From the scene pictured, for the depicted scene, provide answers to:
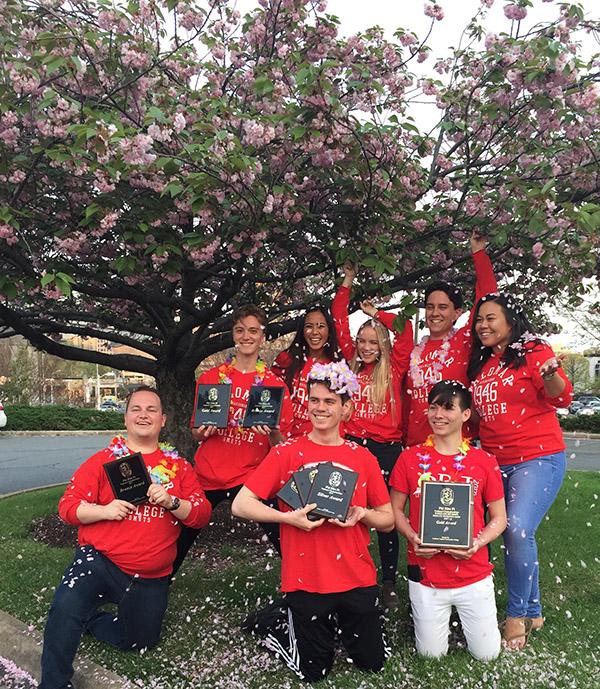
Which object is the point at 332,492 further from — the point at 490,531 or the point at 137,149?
the point at 137,149

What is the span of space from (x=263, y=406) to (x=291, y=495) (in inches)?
34.0

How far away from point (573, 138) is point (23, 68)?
3499 mm

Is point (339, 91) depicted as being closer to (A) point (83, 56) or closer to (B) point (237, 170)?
(B) point (237, 170)

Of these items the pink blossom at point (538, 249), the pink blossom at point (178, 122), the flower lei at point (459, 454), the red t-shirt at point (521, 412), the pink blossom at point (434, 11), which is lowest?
the flower lei at point (459, 454)

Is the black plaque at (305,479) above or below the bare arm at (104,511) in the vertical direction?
above

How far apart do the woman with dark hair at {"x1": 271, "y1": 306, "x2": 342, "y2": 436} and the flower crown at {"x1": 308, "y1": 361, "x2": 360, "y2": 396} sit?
0.87m

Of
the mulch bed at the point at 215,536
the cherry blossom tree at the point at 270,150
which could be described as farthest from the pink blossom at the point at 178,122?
the mulch bed at the point at 215,536

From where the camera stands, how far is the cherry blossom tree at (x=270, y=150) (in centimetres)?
353

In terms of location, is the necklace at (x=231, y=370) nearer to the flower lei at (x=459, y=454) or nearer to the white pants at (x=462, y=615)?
the flower lei at (x=459, y=454)

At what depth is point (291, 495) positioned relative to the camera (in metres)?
3.04

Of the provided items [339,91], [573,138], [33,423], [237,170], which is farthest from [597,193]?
[33,423]

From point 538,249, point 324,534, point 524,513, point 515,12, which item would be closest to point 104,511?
point 324,534

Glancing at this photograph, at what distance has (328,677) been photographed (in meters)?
3.18

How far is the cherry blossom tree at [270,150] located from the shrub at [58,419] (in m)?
20.4
